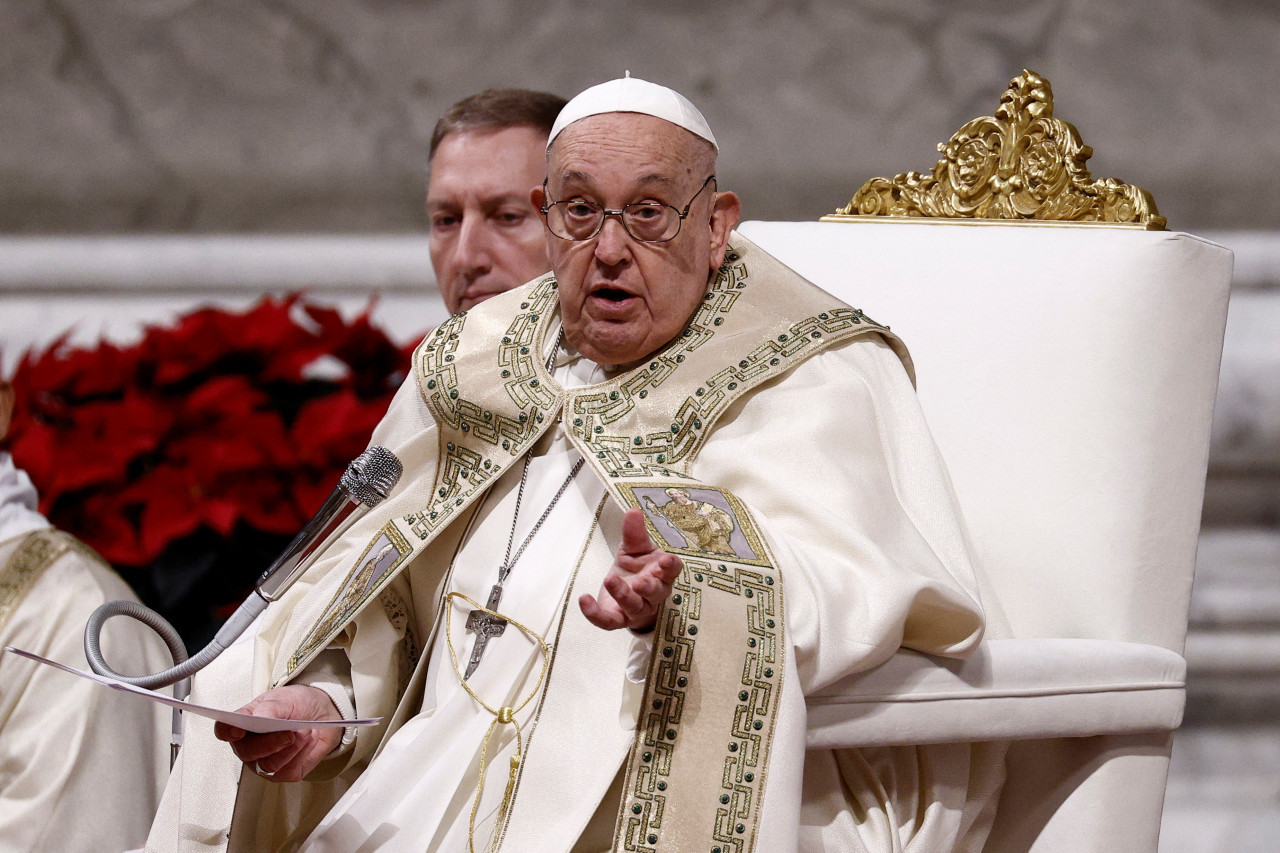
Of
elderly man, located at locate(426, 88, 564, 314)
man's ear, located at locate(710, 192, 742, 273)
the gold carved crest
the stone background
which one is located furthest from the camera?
the stone background

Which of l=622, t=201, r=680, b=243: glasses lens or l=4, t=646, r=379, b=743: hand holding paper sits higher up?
l=622, t=201, r=680, b=243: glasses lens

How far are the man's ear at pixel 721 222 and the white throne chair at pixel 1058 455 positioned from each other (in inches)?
11.5

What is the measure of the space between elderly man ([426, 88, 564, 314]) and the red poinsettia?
16.1 inches

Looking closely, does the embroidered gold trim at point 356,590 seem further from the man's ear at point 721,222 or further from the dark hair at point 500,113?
the dark hair at point 500,113

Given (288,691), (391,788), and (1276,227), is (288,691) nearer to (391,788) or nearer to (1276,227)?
(391,788)

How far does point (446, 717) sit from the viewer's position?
63.9 inches

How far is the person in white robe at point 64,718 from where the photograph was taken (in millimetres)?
2242

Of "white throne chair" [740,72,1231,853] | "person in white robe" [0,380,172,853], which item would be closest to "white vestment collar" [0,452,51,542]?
"person in white robe" [0,380,172,853]

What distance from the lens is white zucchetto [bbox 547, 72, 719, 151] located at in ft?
5.44

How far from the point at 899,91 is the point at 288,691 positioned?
2.01 m

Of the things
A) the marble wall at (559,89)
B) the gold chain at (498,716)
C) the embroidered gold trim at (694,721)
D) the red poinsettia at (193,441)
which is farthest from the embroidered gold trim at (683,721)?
the marble wall at (559,89)

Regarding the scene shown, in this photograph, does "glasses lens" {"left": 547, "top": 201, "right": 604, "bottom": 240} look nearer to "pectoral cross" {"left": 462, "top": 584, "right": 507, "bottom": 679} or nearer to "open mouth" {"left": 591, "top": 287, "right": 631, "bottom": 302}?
"open mouth" {"left": 591, "top": 287, "right": 631, "bottom": 302}

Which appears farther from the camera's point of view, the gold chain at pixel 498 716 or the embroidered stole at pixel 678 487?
the gold chain at pixel 498 716

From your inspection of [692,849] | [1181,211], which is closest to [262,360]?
[692,849]
